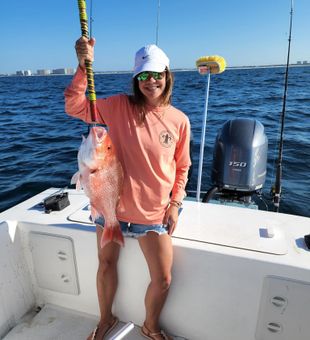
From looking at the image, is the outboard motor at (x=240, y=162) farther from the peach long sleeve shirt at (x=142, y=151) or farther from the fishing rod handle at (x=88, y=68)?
the fishing rod handle at (x=88, y=68)

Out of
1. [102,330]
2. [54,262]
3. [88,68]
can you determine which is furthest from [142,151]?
[102,330]

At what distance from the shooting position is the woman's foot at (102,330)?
2.14m

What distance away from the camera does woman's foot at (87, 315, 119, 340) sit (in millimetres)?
2141

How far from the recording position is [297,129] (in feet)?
32.3

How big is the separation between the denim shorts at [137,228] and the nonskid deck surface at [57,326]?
0.85 meters

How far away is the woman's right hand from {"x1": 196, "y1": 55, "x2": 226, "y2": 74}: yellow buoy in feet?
5.46

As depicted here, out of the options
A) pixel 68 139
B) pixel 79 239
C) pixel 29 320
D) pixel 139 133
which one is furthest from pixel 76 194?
pixel 68 139

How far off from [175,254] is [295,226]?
91 centimetres

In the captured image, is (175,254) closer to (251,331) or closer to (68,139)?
(251,331)

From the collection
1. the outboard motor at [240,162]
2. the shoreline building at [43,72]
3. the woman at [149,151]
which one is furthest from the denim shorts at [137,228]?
the shoreline building at [43,72]

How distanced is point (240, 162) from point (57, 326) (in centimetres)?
255

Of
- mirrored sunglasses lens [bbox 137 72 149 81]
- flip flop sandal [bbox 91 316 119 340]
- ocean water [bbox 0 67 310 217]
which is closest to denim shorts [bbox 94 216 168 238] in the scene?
flip flop sandal [bbox 91 316 119 340]

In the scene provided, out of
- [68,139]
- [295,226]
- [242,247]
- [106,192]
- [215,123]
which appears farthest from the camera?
[215,123]

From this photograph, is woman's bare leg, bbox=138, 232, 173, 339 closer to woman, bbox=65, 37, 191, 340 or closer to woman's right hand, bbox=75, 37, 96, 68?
woman, bbox=65, 37, 191, 340
